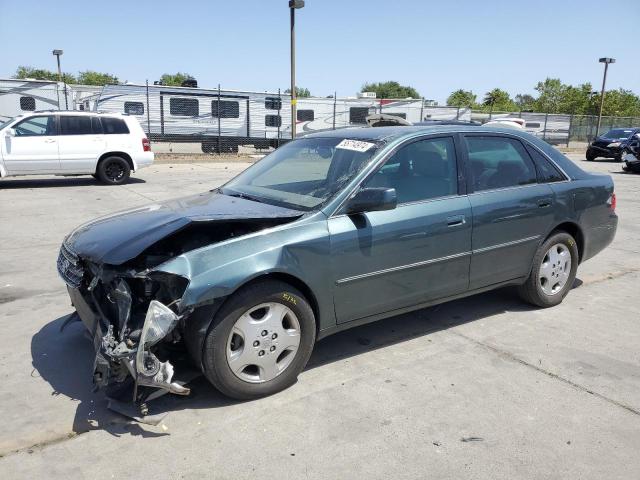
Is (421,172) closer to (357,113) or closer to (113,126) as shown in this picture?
(113,126)

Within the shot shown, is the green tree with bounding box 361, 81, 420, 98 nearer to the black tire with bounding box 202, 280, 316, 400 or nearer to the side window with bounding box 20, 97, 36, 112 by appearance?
the side window with bounding box 20, 97, 36, 112

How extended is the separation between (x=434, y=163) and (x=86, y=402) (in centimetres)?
291

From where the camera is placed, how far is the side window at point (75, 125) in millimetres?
12641

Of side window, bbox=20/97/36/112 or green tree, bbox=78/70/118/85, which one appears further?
green tree, bbox=78/70/118/85

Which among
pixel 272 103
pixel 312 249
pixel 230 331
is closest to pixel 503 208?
pixel 312 249

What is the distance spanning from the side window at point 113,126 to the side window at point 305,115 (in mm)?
14570

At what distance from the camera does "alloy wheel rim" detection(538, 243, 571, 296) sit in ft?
15.7

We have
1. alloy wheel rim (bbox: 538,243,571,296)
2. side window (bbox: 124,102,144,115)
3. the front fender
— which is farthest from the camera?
side window (bbox: 124,102,144,115)

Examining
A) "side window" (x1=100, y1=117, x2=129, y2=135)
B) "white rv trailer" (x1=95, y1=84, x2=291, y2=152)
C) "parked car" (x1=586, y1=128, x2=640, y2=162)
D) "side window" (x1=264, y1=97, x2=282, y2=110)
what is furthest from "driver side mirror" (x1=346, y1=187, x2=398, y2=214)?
"parked car" (x1=586, y1=128, x2=640, y2=162)

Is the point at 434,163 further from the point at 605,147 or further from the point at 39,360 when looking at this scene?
the point at 605,147

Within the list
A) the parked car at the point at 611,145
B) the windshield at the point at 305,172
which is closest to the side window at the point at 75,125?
the windshield at the point at 305,172

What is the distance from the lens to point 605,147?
24.1 m

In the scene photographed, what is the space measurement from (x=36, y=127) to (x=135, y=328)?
37.5ft

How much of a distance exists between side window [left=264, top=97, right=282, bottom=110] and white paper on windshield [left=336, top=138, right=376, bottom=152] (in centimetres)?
2170
